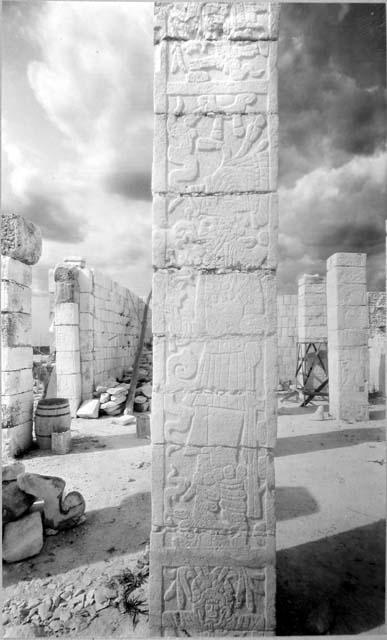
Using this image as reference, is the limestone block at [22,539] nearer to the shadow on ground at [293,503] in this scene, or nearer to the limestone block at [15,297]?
the shadow on ground at [293,503]

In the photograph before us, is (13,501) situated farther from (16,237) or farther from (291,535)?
(16,237)

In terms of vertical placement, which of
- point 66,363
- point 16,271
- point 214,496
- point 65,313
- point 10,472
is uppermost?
point 16,271

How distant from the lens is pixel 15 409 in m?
4.89

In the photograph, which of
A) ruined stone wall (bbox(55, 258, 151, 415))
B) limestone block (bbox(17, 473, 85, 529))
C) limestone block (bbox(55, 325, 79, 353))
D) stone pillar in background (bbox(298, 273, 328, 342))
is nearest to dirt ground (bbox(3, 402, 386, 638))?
limestone block (bbox(17, 473, 85, 529))

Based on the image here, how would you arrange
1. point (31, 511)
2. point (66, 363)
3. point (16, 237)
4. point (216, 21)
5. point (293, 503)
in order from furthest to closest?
point (66, 363), point (16, 237), point (293, 503), point (31, 511), point (216, 21)

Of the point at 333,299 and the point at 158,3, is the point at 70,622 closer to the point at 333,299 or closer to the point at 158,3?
the point at 158,3

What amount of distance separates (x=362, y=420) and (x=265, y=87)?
6967 millimetres

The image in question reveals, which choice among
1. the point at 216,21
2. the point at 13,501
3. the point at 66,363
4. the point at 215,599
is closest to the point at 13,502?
the point at 13,501

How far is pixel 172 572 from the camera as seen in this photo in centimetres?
199

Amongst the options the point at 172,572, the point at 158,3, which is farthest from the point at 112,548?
the point at 158,3

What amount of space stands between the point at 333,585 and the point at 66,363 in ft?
20.8

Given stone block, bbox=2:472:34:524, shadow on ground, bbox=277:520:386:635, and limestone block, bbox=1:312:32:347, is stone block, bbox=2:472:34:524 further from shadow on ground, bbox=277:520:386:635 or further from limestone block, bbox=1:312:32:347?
limestone block, bbox=1:312:32:347

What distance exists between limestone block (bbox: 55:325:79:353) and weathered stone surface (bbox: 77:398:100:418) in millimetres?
1279

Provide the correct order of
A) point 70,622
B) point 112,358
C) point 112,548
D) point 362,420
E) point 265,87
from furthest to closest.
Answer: point 112,358, point 362,420, point 112,548, point 70,622, point 265,87
